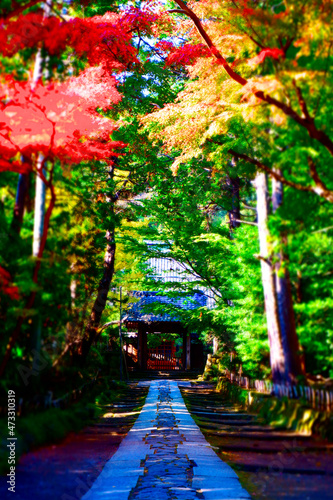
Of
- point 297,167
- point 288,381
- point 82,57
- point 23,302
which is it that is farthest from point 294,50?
point 23,302

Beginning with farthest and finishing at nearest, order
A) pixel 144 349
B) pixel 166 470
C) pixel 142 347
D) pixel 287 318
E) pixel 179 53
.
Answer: pixel 144 349
pixel 142 347
pixel 179 53
pixel 166 470
pixel 287 318

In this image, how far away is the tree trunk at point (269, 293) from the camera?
454cm

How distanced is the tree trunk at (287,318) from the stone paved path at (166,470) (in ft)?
4.24

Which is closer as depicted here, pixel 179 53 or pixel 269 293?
pixel 269 293

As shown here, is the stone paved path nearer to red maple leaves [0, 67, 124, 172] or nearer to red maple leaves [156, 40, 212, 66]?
red maple leaves [0, 67, 124, 172]

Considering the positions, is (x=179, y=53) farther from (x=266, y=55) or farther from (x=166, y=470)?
(x=166, y=470)

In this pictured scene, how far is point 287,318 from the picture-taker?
452 cm

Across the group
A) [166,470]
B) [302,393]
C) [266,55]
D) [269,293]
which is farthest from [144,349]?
[266,55]

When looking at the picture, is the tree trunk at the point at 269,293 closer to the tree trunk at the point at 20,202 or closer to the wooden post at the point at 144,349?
the tree trunk at the point at 20,202

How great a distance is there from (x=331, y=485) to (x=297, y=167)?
2.91 meters

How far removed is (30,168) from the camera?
415 centimetres

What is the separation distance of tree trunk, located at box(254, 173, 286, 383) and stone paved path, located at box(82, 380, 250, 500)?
1.26 m

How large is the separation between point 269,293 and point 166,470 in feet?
8.63

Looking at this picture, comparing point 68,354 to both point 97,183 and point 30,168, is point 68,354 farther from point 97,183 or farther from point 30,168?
point 97,183
